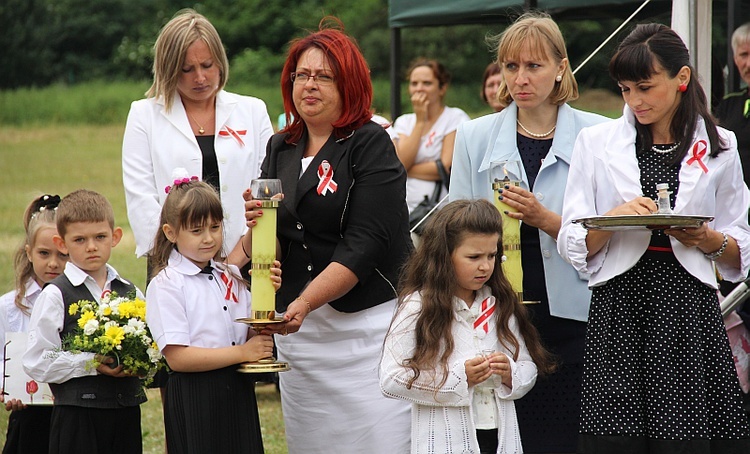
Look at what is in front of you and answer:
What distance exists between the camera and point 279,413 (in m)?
7.05

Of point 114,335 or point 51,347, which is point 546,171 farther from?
point 51,347

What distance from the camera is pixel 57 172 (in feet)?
71.4

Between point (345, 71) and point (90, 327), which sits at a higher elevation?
point (345, 71)

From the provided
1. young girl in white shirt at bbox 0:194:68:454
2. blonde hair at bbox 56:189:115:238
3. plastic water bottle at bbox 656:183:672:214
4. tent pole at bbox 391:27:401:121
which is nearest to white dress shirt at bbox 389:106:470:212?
tent pole at bbox 391:27:401:121

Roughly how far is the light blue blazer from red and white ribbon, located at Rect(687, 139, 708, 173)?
24.4 inches

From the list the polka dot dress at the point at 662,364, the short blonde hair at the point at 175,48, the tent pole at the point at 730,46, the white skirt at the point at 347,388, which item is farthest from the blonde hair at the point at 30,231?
the tent pole at the point at 730,46

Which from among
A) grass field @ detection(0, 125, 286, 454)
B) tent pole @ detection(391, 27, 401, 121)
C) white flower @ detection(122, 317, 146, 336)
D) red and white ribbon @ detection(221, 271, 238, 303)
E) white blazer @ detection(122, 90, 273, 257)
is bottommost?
white flower @ detection(122, 317, 146, 336)

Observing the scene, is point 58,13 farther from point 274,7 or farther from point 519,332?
point 519,332

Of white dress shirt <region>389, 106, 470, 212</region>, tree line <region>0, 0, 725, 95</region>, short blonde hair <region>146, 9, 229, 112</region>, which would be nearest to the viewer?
short blonde hair <region>146, 9, 229, 112</region>

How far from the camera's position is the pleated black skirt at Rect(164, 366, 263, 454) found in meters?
3.86

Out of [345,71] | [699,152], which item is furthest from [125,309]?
[699,152]

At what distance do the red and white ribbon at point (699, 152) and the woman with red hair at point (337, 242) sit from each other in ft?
3.52

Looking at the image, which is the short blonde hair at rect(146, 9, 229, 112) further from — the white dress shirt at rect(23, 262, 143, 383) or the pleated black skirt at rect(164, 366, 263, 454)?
the pleated black skirt at rect(164, 366, 263, 454)

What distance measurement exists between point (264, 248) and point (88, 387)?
1239 millimetres
